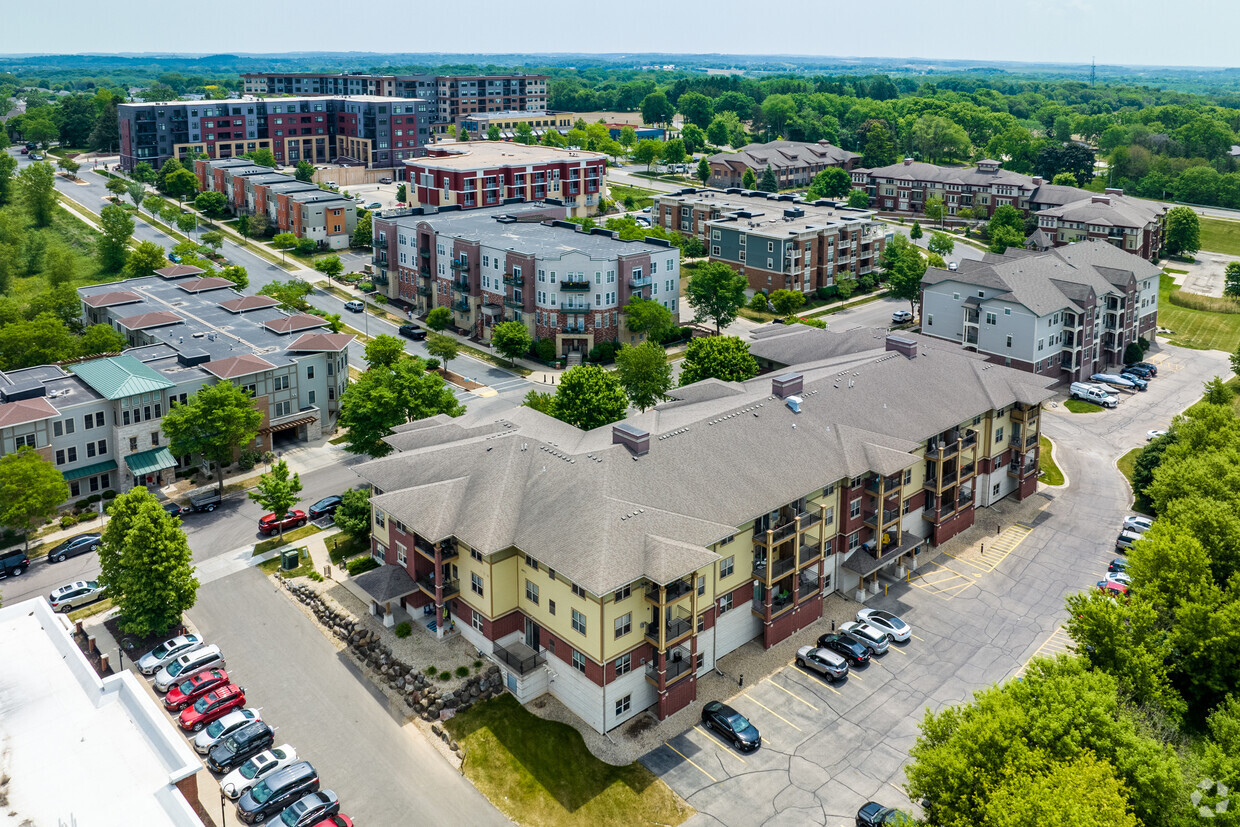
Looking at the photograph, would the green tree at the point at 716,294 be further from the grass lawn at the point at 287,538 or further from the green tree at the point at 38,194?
the green tree at the point at 38,194

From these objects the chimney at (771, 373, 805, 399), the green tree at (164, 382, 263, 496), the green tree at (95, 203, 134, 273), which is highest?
the green tree at (95, 203, 134, 273)

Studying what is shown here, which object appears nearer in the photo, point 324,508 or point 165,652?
point 165,652

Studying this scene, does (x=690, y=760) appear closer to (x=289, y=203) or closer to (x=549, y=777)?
(x=549, y=777)

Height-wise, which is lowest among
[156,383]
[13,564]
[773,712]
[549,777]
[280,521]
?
[549,777]

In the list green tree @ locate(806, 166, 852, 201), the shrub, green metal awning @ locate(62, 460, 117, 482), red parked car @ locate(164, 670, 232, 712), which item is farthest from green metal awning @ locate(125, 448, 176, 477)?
green tree @ locate(806, 166, 852, 201)

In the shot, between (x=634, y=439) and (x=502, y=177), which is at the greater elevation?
(x=502, y=177)

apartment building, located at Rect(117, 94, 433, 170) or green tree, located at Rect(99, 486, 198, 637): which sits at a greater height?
apartment building, located at Rect(117, 94, 433, 170)

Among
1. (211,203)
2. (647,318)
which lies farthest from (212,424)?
(211,203)

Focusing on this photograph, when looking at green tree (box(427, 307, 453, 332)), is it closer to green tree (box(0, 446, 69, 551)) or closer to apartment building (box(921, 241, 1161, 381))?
green tree (box(0, 446, 69, 551))
